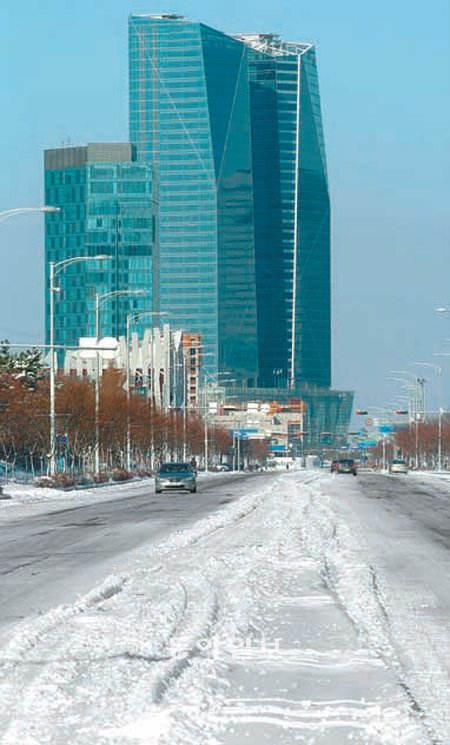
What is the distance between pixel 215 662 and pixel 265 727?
2750 mm

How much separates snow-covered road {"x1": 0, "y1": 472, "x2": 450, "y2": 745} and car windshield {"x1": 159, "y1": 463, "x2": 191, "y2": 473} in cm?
4398

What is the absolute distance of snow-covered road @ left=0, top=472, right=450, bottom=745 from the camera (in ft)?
33.1

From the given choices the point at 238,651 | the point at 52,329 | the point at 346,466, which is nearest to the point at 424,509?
the point at 238,651

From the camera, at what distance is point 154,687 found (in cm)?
1138

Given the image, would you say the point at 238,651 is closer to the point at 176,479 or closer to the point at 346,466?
the point at 176,479

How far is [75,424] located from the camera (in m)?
91.1

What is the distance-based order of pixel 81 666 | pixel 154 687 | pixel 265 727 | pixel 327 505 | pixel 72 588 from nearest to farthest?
pixel 265 727
pixel 154 687
pixel 81 666
pixel 72 588
pixel 327 505

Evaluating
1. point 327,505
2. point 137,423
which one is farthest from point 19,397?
point 327,505

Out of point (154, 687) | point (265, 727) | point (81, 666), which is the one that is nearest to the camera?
point (265, 727)

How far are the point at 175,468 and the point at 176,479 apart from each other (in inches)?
75.5

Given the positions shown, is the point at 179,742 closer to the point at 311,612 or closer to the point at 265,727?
the point at 265,727

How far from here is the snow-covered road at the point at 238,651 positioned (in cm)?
1010

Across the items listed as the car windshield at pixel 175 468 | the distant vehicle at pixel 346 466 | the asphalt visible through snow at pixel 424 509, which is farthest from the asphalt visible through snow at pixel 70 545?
the distant vehicle at pixel 346 466

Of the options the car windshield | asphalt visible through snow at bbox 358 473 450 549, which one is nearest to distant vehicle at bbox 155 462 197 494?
the car windshield
